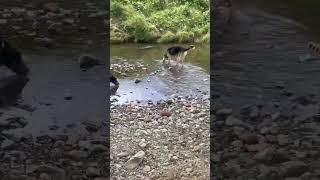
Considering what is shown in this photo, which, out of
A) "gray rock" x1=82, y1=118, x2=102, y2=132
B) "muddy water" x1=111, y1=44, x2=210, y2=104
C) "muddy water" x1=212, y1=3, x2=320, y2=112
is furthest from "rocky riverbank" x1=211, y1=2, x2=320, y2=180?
"gray rock" x1=82, y1=118, x2=102, y2=132

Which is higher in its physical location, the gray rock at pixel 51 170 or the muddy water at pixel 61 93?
the muddy water at pixel 61 93

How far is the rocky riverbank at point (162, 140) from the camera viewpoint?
3.13 meters

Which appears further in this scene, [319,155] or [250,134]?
[250,134]

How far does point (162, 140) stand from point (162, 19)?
10.3 ft

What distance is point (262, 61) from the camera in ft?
15.2

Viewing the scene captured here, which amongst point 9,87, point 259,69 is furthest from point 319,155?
point 9,87

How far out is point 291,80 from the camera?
4.26 meters

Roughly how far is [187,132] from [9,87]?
1.17 m

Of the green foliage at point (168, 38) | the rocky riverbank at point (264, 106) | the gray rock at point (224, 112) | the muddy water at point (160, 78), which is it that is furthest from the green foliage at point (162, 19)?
the gray rock at point (224, 112)

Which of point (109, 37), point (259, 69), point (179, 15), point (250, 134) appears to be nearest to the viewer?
point (250, 134)

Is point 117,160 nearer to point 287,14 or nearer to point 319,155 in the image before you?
point 319,155

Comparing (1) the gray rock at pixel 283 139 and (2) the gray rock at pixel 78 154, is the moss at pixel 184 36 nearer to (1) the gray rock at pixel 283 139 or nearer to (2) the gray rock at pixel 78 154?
(1) the gray rock at pixel 283 139

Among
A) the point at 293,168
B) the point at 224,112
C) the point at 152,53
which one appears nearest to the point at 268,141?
the point at 293,168

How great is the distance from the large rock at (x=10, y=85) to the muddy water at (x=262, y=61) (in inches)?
49.6
